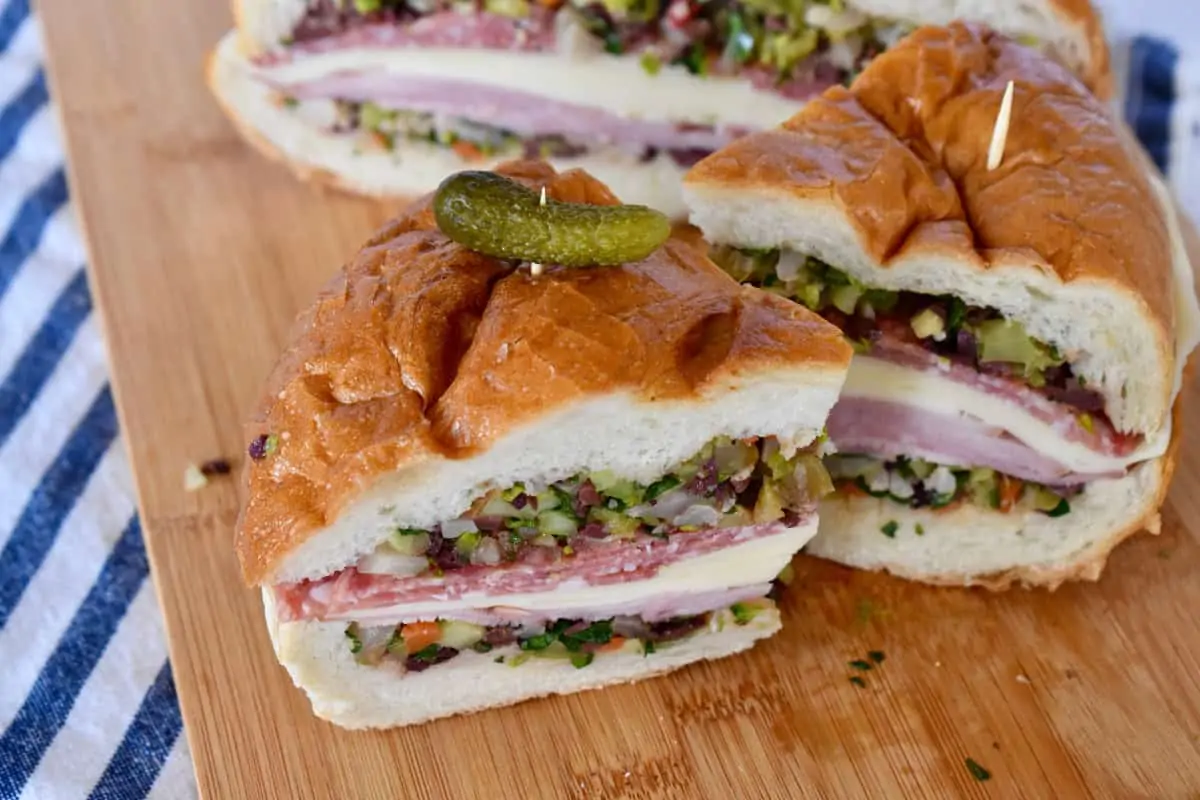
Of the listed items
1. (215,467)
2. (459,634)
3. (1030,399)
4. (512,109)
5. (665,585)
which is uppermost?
(1030,399)

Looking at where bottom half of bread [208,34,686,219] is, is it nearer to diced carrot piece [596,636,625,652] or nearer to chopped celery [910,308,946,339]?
chopped celery [910,308,946,339]

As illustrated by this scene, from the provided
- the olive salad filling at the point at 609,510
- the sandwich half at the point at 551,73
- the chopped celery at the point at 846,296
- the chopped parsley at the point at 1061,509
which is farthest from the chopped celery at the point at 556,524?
the sandwich half at the point at 551,73

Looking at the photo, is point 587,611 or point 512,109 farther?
point 512,109

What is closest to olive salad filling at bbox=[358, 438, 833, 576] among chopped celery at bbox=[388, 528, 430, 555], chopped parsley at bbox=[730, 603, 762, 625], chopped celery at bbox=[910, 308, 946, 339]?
chopped celery at bbox=[388, 528, 430, 555]

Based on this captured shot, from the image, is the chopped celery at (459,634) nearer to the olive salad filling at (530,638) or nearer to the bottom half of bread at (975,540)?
the olive salad filling at (530,638)

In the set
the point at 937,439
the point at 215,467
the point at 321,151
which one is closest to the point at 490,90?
the point at 321,151

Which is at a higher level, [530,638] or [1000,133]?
[1000,133]

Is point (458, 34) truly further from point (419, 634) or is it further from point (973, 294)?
point (419, 634)
